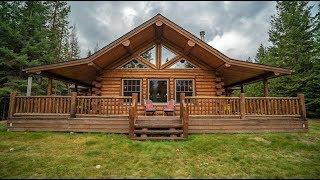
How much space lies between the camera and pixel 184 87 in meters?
14.4

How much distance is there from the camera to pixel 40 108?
11.4 m

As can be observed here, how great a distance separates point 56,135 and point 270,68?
9.83m

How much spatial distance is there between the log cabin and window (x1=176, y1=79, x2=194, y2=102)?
0.06m

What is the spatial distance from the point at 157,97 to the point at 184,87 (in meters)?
1.60

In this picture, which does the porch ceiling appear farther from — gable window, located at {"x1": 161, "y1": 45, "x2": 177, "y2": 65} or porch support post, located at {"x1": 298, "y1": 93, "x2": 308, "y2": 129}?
porch support post, located at {"x1": 298, "y1": 93, "x2": 308, "y2": 129}

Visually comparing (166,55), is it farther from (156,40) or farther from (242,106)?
(242,106)

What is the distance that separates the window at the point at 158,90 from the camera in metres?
14.3

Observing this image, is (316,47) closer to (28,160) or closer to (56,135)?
(56,135)

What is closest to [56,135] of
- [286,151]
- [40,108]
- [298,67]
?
[40,108]

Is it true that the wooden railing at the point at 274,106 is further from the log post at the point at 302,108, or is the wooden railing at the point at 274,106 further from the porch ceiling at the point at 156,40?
the porch ceiling at the point at 156,40

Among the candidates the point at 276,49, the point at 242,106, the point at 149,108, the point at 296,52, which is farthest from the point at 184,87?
the point at 276,49

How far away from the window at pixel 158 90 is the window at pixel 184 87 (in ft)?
2.18

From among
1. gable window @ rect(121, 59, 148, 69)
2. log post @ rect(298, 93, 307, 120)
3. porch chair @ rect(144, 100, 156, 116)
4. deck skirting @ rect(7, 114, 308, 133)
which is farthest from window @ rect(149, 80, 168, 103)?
log post @ rect(298, 93, 307, 120)

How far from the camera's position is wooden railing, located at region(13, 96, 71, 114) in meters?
11.3
